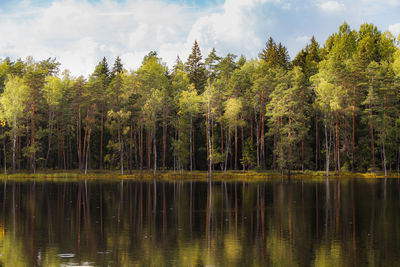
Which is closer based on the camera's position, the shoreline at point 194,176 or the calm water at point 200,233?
the calm water at point 200,233

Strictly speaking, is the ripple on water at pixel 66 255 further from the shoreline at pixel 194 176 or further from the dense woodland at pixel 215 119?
the dense woodland at pixel 215 119

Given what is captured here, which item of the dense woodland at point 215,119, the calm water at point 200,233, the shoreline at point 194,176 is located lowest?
the calm water at point 200,233

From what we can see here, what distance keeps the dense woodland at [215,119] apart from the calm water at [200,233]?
43950 mm

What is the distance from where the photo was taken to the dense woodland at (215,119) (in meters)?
76.8

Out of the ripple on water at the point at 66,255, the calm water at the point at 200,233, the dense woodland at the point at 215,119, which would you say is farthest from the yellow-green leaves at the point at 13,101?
the ripple on water at the point at 66,255

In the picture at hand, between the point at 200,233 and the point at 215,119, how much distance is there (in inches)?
2494

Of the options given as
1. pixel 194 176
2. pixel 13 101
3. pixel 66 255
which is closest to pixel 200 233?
pixel 66 255

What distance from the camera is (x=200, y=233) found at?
2100cm

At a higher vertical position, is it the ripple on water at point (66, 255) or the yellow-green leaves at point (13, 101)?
the yellow-green leaves at point (13, 101)

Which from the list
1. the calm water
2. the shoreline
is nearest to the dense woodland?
the shoreline

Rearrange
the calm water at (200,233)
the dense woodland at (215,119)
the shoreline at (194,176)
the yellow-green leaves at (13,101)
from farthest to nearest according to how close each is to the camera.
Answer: the dense woodland at (215,119) → the yellow-green leaves at (13,101) → the shoreline at (194,176) → the calm water at (200,233)

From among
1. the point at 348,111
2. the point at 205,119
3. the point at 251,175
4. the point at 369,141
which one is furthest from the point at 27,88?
the point at 369,141

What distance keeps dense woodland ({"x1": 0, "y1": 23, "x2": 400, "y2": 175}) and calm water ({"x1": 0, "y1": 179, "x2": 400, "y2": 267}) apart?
43950 mm

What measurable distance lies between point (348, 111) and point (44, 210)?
57901 mm
